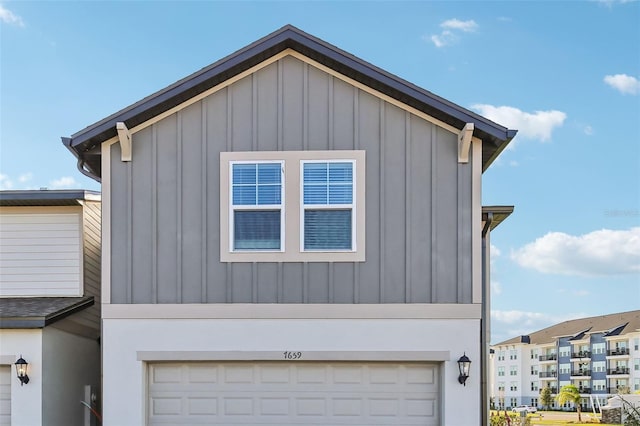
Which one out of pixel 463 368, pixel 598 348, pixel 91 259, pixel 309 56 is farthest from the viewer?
pixel 598 348

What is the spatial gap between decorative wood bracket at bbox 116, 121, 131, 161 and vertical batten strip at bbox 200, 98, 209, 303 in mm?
999

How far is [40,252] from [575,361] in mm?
67617

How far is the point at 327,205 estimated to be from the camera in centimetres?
862

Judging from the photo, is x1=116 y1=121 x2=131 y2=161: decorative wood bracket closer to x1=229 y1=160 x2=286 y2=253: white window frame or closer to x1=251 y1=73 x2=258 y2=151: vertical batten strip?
x1=229 y1=160 x2=286 y2=253: white window frame

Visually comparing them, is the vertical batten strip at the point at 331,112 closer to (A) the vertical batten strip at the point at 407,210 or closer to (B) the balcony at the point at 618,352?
(A) the vertical batten strip at the point at 407,210

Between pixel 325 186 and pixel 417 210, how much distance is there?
1.30m

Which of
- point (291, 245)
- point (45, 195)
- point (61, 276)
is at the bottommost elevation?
point (61, 276)

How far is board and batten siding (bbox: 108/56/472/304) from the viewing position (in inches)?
334

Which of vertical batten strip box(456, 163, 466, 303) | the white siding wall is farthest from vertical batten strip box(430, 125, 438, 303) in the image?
the white siding wall

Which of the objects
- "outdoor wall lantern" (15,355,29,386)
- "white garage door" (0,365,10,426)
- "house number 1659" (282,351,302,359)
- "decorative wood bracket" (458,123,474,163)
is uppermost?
"decorative wood bracket" (458,123,474,163)

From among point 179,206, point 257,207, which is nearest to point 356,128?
point 257,207

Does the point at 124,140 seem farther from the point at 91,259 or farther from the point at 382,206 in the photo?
the point at 382,206

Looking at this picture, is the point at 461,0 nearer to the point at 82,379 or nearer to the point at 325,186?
the point at 325,186

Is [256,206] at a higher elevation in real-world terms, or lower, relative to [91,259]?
higher
